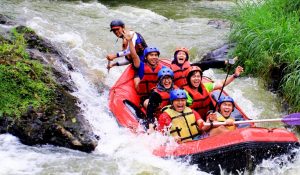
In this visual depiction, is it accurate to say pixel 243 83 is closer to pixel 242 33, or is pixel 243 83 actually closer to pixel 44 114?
pixel 242 33

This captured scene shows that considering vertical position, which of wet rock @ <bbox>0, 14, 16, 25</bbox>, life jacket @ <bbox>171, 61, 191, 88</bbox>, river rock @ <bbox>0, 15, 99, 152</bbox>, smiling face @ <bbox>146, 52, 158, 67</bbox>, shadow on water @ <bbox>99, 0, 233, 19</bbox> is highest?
shadow on water @ <bbox>99, 0, 233, 19</bbox>

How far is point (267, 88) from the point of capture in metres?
6.75

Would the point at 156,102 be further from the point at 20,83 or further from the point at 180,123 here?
the point at 20,83

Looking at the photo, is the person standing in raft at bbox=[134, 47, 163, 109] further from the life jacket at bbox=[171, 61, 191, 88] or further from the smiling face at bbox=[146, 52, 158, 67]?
the life jacket at bbox=[171, 61, 191, 88]

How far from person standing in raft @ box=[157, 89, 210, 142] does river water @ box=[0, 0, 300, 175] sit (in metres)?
0.16

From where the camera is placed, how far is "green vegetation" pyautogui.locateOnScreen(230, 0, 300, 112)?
20.3 feet

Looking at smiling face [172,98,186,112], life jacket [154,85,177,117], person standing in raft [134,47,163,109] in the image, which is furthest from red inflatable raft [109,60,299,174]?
person standing in raft [134,47,163,109]

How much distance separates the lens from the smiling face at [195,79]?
209 inches

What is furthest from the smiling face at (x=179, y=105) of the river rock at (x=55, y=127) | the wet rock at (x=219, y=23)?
the wet rock at (x=219, y=23)

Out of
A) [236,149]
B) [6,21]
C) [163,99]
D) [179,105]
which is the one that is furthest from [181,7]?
[236,149]

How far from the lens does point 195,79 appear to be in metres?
5.32

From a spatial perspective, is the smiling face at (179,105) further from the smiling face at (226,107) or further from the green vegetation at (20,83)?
Result: the green vegetation at (20,83)

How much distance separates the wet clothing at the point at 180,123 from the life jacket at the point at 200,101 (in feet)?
1.80

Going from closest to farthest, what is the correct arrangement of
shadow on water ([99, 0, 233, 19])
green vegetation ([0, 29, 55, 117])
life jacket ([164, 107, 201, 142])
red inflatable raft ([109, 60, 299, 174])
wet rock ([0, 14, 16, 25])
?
red inflatable raft ([109, 60, 299, 174])
life jacket ([164, 107, 201, 142])
green vegetation ([0, 29, 55, 117])
wet rock ([0, 14, 16, 25])
shadow on water ([99, 0, 233, 19])
